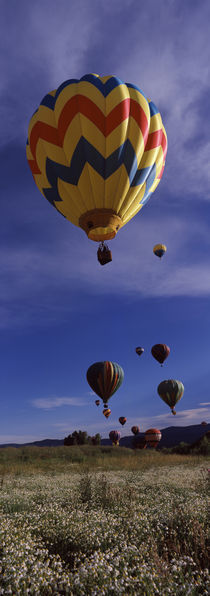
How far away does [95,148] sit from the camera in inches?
468

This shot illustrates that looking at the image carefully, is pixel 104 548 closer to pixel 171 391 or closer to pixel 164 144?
pixel 164 144

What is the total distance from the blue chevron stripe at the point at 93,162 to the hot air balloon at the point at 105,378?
18.4 meters

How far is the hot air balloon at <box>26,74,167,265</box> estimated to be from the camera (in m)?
12.0

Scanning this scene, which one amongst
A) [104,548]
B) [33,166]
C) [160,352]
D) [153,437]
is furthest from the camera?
[153,437]

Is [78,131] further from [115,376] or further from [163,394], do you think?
[163,394]

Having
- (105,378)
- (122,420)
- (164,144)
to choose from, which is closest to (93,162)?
(164,144)

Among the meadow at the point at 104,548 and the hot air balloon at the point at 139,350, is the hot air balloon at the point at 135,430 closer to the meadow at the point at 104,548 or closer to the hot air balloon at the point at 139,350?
the hot air balloon at the point at 139,350

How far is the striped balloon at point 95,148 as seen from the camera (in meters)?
12.0

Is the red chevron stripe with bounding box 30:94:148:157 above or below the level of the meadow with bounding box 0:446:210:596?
above

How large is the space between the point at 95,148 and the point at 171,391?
3277cm

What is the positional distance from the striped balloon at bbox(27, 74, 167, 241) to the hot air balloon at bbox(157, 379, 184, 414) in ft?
97.1

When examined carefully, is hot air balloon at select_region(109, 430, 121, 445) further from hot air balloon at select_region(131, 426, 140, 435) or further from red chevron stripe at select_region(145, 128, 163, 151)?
red chevron stripe at select_region(145, 128, 163, 151)

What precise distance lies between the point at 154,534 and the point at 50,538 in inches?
80.5

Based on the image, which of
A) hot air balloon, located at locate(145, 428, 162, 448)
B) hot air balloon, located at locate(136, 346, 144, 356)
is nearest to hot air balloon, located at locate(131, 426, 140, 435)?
hot air balloon, located at locate(145, 428, 162, 448)
